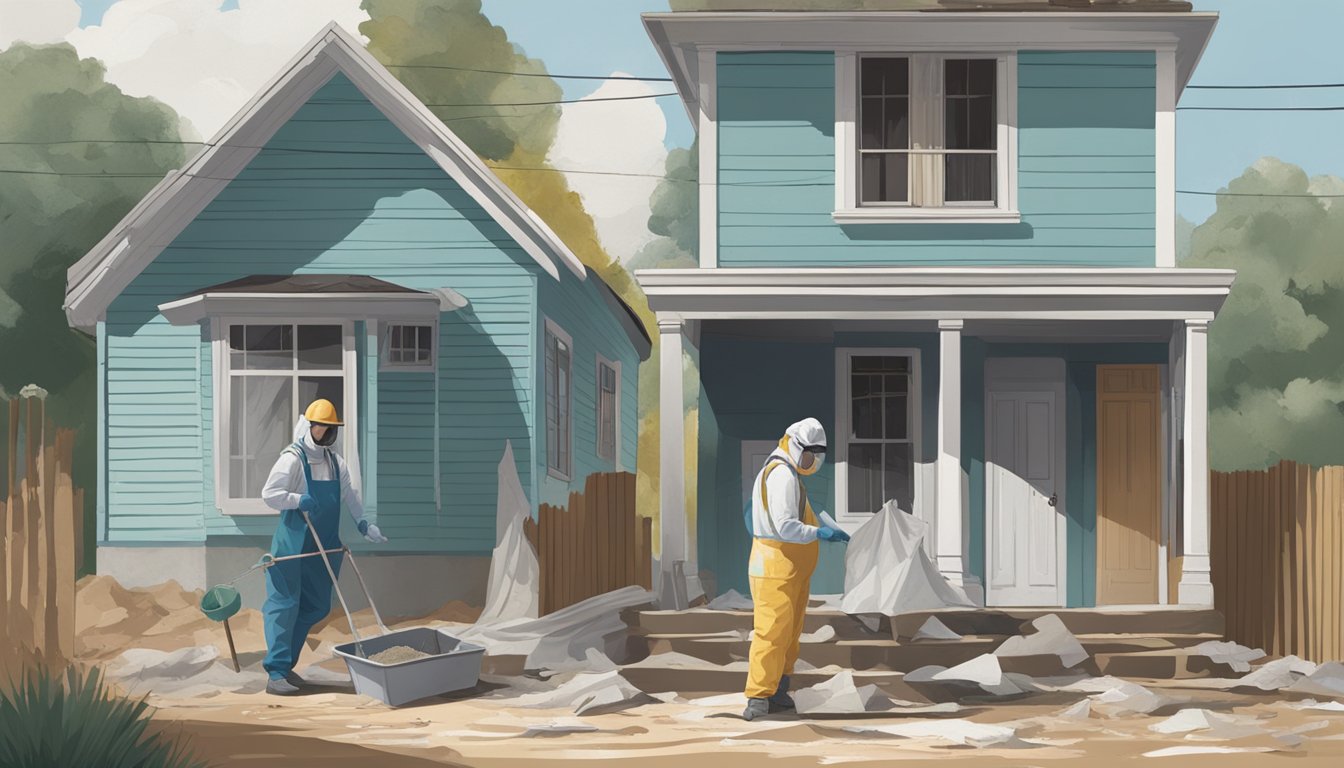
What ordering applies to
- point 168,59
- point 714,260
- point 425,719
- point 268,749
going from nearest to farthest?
1. point 268,749
2. point 425,719
3. point 714,260
4. point 168,59

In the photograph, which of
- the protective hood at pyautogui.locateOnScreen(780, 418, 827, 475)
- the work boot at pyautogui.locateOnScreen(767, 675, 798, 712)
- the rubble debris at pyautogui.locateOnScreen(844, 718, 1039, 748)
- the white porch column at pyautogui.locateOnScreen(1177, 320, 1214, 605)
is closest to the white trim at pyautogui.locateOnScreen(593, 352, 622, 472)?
the white porch column at pyautogui.locateOnScreen(1177, 320, 1214, 605)

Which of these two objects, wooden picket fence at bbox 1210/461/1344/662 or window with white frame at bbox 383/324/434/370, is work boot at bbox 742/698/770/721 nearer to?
wooden picket fence at bbox 1210/461/1344/662

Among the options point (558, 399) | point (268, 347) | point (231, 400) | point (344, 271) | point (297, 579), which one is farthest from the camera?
point (558, 399)

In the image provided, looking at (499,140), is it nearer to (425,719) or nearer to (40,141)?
(40,141)

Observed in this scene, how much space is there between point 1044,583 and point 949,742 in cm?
705

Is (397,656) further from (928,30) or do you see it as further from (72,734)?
(928,30)

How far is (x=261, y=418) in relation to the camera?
19.2m

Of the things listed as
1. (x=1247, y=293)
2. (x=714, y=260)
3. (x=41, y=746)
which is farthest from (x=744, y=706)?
(x=1247, y=293)

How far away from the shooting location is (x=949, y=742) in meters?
11.8

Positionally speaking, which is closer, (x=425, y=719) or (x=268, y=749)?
(x=268, y=749)

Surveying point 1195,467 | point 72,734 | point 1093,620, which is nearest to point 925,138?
point 1195,467

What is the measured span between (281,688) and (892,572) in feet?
17.5

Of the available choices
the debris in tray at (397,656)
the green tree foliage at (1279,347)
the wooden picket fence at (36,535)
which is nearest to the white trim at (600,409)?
the debris in tray at (397,656)

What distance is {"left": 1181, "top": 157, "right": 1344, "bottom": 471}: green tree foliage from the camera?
3953 cm
